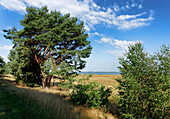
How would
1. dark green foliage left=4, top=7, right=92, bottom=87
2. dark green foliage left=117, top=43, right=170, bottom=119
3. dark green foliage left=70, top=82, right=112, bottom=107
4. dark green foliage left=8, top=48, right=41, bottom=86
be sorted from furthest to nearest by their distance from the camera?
dark green foliage left=8, top=48, right=41, bottom=86 < dark green foliage left=4, top=7, right=92, bottom=87 < dark green foliage left=70, top=82, right=112, bottom=107 < dark green foliage left=117, top=43, right=170, bottom=119

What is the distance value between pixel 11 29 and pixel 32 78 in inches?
396

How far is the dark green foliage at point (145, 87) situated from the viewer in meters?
4.98

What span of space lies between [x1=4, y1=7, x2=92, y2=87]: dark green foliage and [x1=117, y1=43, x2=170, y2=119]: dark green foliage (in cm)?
911

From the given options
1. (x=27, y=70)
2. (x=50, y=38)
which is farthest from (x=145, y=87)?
(x=27, y=70)

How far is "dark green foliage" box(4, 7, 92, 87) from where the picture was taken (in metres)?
15.0

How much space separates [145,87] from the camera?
17.3ft

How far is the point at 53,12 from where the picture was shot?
17719 millimetres

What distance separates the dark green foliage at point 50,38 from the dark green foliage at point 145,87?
9108 mm

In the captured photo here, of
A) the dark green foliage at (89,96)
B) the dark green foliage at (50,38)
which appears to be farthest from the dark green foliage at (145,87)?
the dark green foliage at (50,38)

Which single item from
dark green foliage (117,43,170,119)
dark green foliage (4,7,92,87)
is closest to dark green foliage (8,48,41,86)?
dark green foliage (4,7,92,87)

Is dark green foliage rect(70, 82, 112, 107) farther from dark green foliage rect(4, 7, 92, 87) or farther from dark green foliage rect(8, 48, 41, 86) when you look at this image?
dark green foliage rect(8, 48, 41, 86)

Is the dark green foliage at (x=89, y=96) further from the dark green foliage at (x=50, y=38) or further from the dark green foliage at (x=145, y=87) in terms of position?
the dark green foliage at (x=50, y=38)

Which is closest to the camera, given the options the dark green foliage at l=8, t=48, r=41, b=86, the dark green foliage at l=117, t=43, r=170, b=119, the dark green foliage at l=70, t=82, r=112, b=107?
the dark green foliage at l=117, t=43, r=170, b=119

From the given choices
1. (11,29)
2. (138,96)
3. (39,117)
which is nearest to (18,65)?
(11,29)
